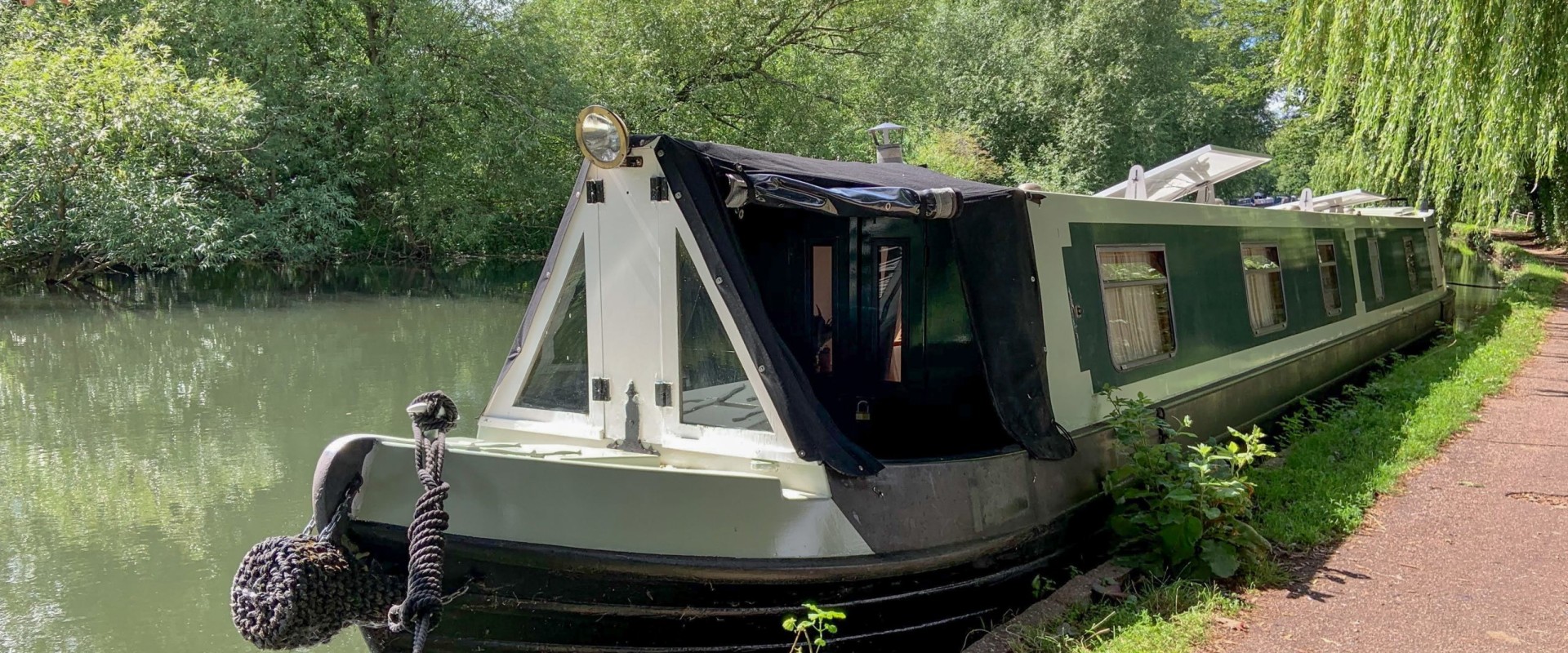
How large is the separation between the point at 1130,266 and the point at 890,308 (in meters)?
1.81

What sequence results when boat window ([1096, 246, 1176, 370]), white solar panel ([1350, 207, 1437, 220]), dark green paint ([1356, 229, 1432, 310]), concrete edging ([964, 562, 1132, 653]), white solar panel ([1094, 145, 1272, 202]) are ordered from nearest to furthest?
1. concrete edging ([964, 562, 1132, 653])
2. boat window ([1096, 246, 1176, 370])
3. white solar panel ([1094, 145, 1272, 202])
4. dark green paint ([1356, 229, 1432, 310])
5. white solar panel ([1350, 207, 1437, 220])

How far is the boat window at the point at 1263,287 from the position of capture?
26.2ft

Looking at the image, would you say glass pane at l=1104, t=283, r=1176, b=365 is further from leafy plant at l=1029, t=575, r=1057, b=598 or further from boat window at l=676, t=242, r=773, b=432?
boat window at l=676, t=242, r=773, b=432

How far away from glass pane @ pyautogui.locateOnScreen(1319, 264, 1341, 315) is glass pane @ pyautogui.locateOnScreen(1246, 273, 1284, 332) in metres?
1.50

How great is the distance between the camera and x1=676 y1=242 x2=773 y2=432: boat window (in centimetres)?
429

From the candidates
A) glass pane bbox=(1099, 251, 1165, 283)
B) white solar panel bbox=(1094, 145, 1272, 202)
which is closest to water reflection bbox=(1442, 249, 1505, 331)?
white solar panel bbox=(1094, 145, 1272, 202)

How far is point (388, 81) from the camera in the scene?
21609 millimetres

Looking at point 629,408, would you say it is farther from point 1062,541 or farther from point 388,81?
point 388,81

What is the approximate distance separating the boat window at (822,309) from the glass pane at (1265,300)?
3.94 meters

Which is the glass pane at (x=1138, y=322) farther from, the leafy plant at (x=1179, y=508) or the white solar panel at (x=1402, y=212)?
the white solar panel at (x=1402, y=212)

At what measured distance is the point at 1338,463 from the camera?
6570mm

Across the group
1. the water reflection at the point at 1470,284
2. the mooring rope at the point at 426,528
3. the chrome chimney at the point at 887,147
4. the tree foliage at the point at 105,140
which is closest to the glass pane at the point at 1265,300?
the chrome chimney at the point at 887,147

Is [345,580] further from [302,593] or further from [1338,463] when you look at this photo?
[1338,463]

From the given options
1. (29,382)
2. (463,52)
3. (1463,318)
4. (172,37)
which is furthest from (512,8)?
(1463,318)
